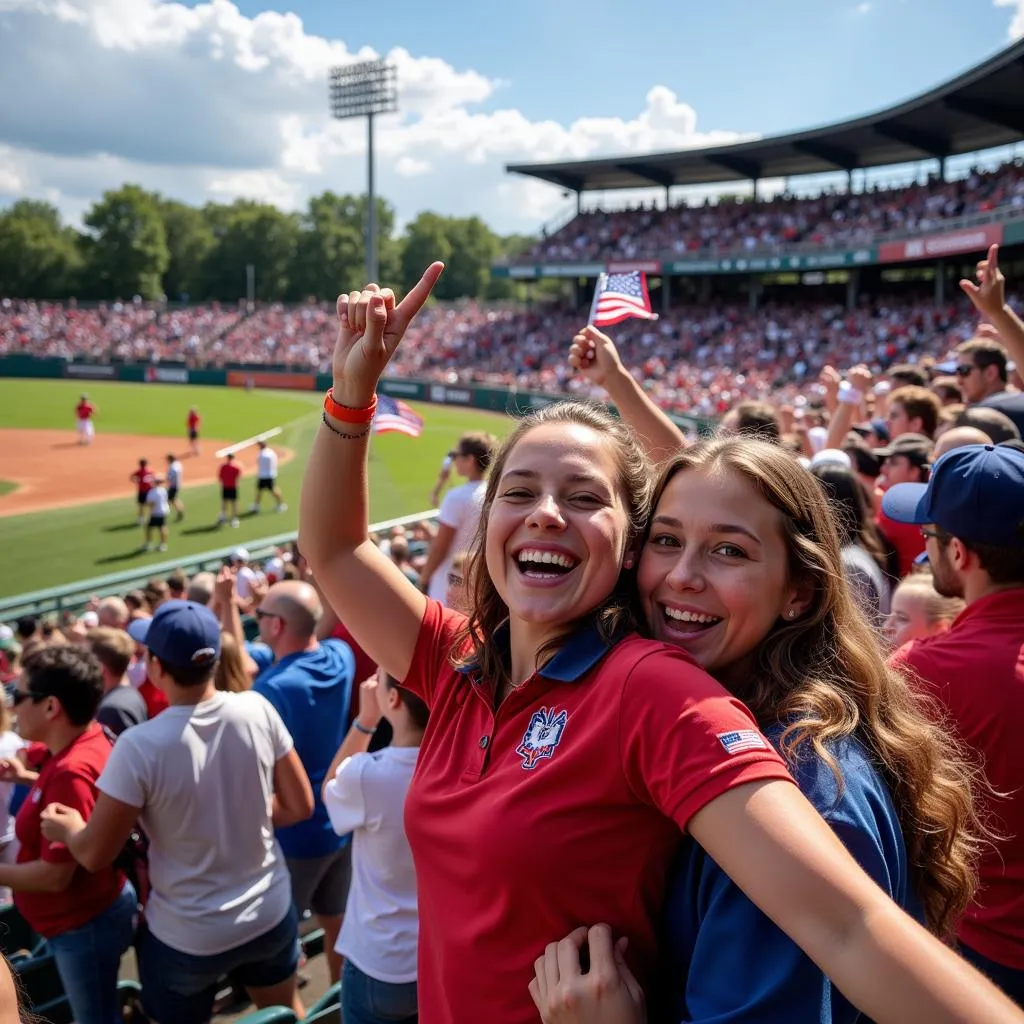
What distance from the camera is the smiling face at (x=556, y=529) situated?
6.64 ft

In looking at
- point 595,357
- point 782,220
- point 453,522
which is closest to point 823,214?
point 782,220

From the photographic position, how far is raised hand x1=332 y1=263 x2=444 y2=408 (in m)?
2.44

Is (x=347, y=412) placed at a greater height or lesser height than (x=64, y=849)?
greater

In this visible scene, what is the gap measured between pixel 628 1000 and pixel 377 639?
1104 millimetres

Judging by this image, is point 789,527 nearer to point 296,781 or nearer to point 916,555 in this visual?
point 296,781

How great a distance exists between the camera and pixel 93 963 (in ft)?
13.0

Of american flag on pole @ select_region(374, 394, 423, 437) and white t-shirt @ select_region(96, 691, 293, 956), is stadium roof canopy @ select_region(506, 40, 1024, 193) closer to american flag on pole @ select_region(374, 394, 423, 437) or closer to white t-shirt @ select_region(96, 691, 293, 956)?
american flag on pole @ select_region(374, 394, 423, 437)

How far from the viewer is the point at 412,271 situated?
10594cm

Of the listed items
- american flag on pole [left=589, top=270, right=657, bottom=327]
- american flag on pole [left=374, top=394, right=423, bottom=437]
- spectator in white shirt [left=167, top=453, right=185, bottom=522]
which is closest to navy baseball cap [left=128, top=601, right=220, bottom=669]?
american flag on pole [left=589, top=270, right=657, bottom=327]

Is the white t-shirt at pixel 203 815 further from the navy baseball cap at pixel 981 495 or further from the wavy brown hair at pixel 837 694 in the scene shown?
the navy baseball cap at pixel 981 495

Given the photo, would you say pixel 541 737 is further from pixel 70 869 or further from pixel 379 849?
pixel 70 869

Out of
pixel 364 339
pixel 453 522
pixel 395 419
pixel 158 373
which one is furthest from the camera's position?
pixel 158 373

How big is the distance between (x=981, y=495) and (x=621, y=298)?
4389 millimetres

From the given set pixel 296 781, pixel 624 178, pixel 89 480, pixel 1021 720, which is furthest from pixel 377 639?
pixel 624 178
